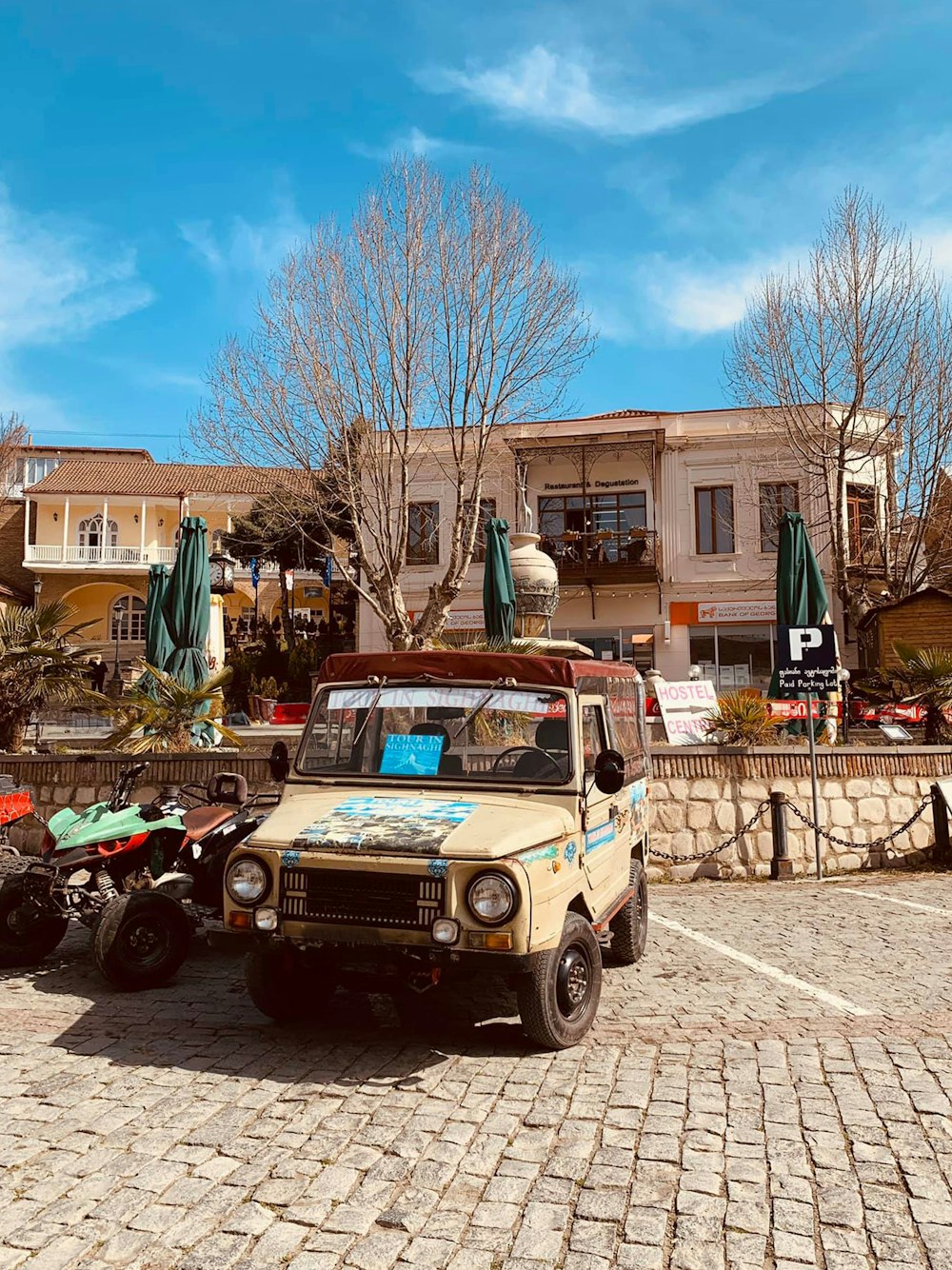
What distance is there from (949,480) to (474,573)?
44.0 feet

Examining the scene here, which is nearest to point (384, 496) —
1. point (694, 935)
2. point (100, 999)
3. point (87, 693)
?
point (87, 693)

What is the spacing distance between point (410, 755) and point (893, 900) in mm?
6199

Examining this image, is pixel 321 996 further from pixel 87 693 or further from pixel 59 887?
pixel 87 693

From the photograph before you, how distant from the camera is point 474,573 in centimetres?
2939

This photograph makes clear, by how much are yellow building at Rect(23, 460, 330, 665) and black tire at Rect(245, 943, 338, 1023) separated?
36261 mm

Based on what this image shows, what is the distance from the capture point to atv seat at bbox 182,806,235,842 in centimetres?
664

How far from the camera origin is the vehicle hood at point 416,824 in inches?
169

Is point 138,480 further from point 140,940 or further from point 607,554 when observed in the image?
point 140,940

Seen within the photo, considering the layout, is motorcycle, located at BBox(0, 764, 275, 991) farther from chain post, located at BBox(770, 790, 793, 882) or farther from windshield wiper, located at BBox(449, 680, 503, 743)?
chain post, located at BBox(770, 790, 793, 882)

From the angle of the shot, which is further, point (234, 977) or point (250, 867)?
point (234, 977)

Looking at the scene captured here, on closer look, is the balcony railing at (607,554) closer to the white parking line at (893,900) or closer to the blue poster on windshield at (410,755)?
the white parking line at (893,900)

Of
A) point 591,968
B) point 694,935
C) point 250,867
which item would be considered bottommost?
point 694,935

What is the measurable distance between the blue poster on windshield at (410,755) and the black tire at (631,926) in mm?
1889

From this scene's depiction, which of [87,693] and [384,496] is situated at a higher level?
[384,496]
